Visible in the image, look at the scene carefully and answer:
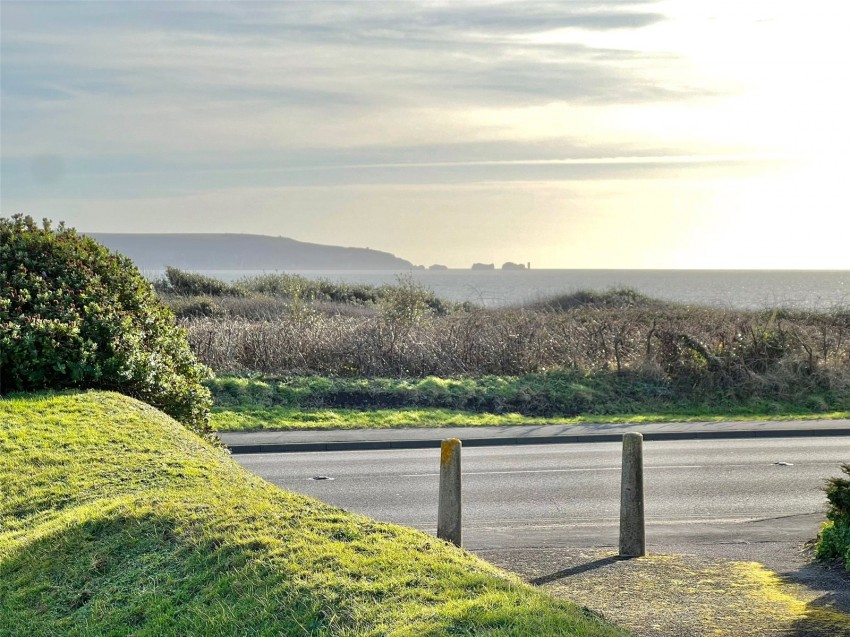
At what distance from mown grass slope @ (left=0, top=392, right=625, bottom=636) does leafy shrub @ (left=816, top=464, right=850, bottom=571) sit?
358cm

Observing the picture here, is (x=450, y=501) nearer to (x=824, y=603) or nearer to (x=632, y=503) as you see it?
(x=632, y=503)

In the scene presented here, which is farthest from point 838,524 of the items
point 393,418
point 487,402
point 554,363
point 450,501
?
point 554,363

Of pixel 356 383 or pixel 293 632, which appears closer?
pixel 293 632

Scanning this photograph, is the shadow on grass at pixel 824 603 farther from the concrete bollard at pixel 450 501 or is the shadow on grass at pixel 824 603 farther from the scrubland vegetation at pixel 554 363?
the scrubland vegetation at pixel 554 363

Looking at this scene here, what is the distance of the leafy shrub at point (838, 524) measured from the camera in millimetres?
7395

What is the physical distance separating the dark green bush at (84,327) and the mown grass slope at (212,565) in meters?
1.63

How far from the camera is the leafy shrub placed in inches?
291

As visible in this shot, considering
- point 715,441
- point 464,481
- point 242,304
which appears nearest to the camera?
point 464,481

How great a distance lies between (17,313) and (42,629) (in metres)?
4.45

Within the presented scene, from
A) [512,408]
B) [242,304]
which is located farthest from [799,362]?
[242,304]

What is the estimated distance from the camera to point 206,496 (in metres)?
6.02

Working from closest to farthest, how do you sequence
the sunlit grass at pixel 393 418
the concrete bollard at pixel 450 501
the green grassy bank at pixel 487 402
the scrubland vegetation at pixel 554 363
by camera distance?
the concrete bollard at pixel 450 501 < the sunlit grass at pixel 393 418 < the green grassy bank at pixel 487 402 < the scrubland vegetation at pixel 554 363

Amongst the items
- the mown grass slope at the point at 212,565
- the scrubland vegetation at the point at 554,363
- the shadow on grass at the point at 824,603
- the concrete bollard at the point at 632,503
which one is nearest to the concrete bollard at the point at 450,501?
the concrete bollard at the point at 632,503

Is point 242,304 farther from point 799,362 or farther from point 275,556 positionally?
point 275,556
